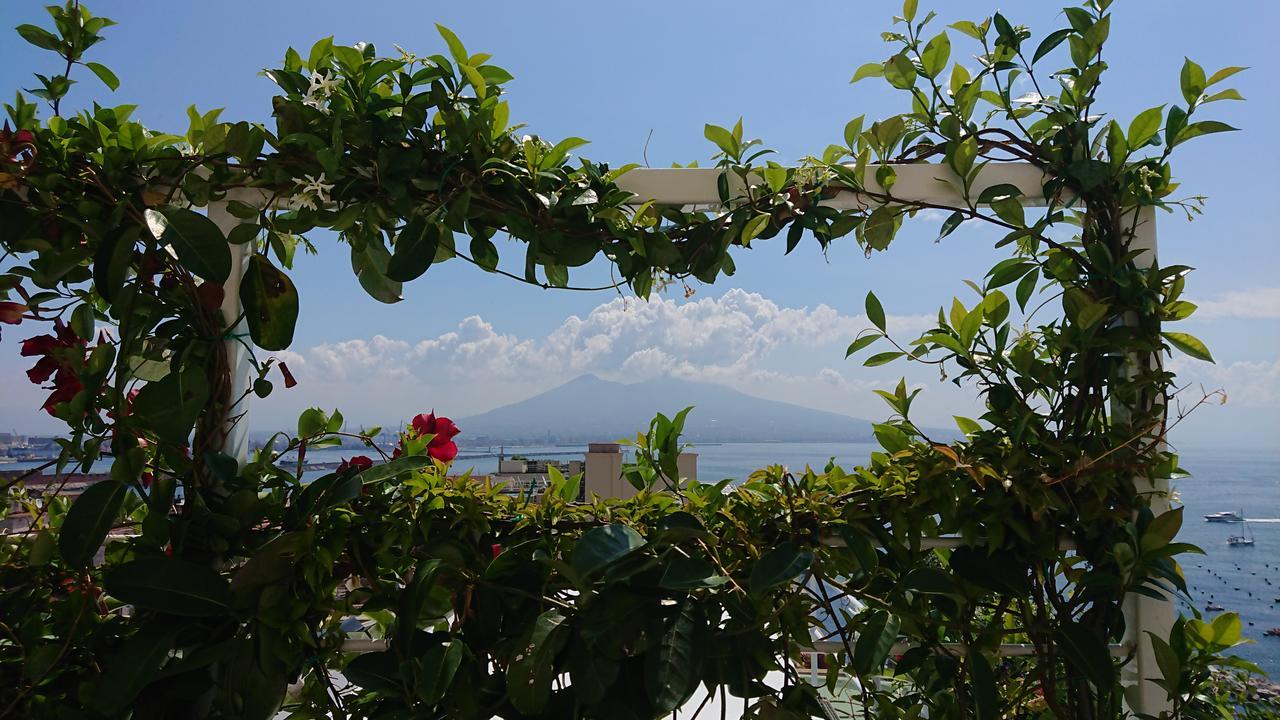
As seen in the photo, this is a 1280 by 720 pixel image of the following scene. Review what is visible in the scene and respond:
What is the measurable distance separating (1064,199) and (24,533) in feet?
6.17

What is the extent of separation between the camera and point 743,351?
14.4 feet

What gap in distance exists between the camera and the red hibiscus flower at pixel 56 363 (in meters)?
0.96

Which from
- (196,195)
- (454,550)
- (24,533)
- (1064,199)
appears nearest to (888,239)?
(1064,199)

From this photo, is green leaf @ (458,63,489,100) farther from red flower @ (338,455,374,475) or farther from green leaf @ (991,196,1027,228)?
green leaf @ (991,196,1027,228)

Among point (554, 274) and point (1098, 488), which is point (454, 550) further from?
point (1098, 488)

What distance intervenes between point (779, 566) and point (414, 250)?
711mm

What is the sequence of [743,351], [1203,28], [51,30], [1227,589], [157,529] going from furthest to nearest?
[743,351] < [1227,589] < [1203,28] < [51,30] < [157,529]

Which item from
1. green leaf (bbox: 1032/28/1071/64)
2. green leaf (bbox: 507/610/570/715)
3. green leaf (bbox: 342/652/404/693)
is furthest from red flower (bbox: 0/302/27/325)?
green leaf (bbox: 1032/28/1071/64)

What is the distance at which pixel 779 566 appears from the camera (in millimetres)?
800

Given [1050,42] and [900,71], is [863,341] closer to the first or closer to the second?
[900,71]

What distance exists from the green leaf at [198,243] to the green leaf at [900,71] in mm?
1081

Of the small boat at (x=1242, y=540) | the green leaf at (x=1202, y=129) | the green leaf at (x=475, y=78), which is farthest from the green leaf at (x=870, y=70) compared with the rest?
the small boat at (x=1242, y=540)

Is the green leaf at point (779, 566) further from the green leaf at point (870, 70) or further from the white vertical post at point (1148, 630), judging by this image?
the green leaf at point (870, 70)

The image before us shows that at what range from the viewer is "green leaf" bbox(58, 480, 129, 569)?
0.83 m
